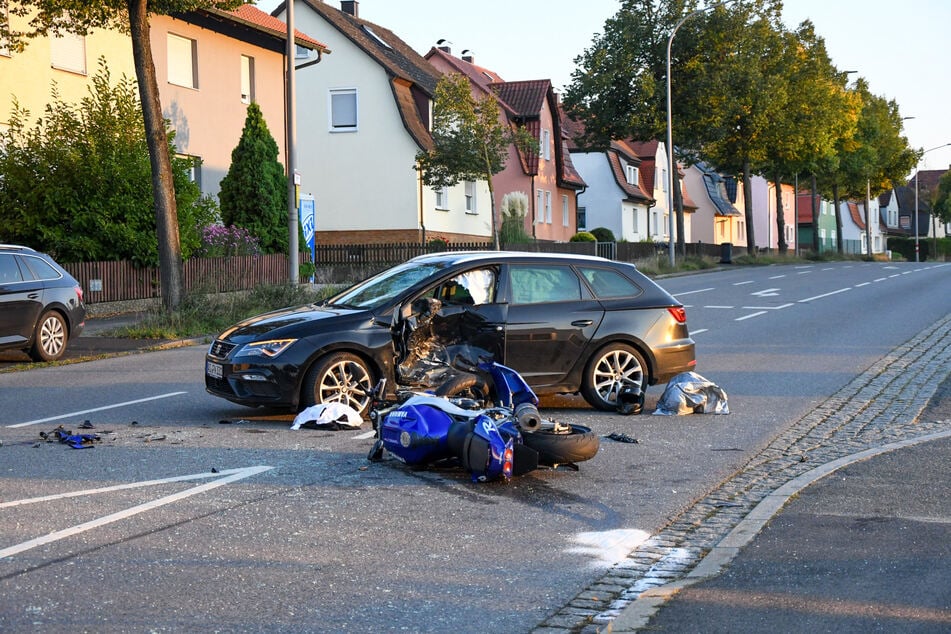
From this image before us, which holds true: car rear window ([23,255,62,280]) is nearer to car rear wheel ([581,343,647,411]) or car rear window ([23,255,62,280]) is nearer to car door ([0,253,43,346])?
car door ([0,253,43,346])

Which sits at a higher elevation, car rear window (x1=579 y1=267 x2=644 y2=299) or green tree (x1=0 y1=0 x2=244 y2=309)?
green tree (x1=0 y1=0 x2=244 y2=309)

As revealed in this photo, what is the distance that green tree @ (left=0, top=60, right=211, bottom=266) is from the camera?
79.5 ft

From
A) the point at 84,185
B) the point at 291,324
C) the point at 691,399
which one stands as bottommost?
the point at 691,399

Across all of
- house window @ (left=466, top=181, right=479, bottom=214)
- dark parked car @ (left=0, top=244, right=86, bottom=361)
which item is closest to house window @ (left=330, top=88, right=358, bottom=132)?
house window @ (left=466, top=181, right=479, bottom=214)

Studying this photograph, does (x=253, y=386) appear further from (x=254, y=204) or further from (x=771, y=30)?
(x=771, y=30)

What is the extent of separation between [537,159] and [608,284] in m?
47.2

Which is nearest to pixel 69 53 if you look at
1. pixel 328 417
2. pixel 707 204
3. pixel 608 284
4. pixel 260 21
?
pixel 260 21

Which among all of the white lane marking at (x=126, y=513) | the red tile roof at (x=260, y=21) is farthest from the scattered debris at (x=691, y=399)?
the red tile roof at (x=260, y=21)

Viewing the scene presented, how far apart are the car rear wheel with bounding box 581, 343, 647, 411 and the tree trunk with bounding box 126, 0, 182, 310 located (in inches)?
466

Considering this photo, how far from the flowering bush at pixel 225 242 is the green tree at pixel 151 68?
235 inches

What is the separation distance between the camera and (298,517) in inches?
277

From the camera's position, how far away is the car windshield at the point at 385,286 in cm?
1112

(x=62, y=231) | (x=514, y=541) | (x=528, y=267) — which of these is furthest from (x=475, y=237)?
(x=514, y=541)

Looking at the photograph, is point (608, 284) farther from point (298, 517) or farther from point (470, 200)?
point (470, 200)
